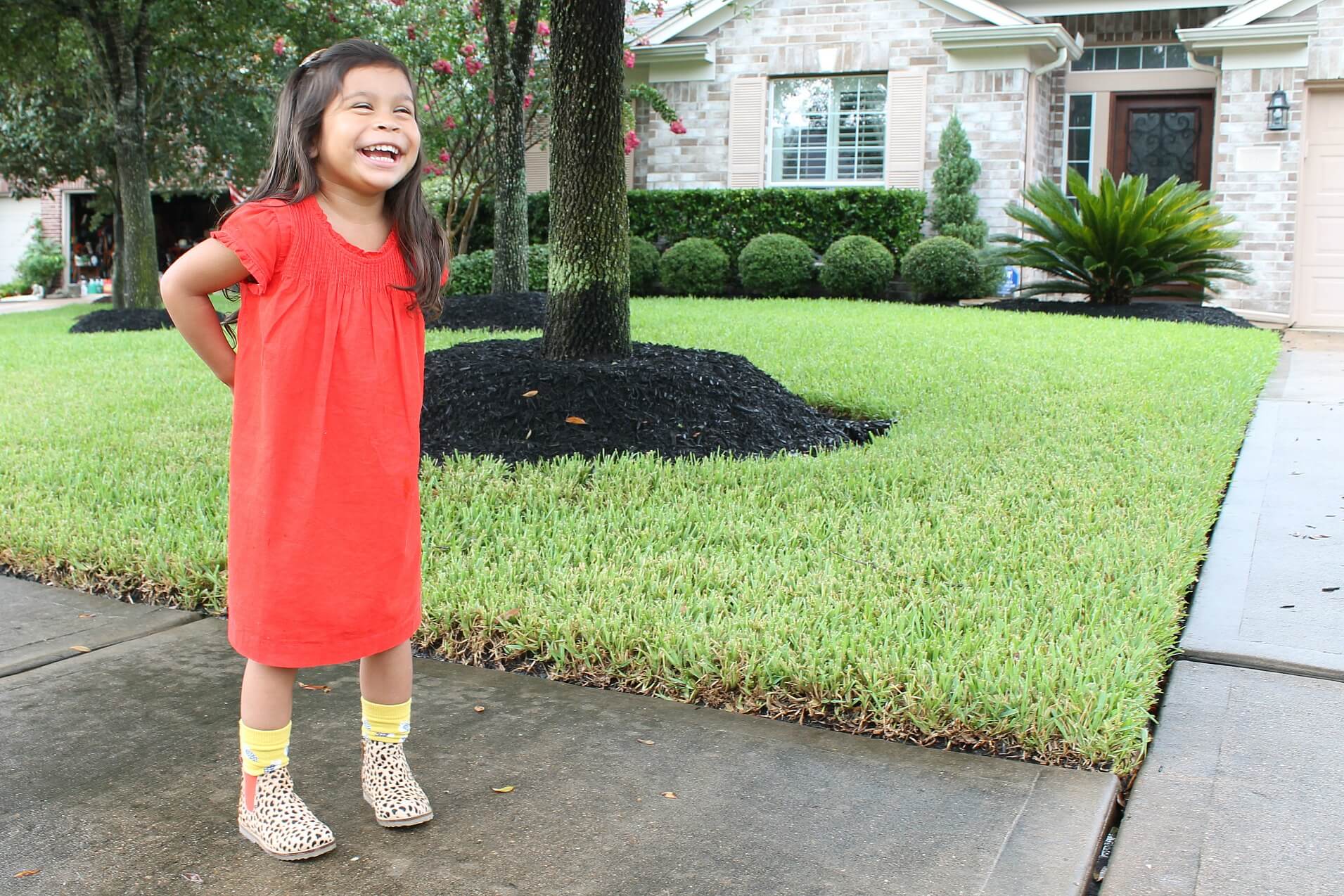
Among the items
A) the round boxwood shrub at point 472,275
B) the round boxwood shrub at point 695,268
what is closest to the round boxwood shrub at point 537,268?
the round boxwood shrub at point 472,275

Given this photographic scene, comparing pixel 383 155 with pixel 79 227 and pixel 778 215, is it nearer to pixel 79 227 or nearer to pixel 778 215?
pixel 778 215

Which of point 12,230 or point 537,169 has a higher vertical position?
point 537,169

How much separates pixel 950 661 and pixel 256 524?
1.74 metres

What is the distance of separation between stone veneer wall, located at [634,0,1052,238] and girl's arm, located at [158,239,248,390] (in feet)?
46.1

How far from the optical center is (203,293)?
2311 mm

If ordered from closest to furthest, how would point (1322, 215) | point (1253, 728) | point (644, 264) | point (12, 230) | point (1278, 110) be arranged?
point (1253, 728) < point (1278, 110) < point (1322, 215) < point (644, 264) < point (12, 230)

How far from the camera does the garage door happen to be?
1419 cm

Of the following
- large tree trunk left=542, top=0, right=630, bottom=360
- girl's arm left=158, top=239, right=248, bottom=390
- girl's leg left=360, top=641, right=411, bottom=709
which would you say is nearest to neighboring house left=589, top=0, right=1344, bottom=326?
large tree trunk left=542, top=0, right=630, bottom=360

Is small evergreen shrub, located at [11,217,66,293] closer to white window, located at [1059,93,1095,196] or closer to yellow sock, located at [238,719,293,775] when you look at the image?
white window, located at [1059,93,1095,196]

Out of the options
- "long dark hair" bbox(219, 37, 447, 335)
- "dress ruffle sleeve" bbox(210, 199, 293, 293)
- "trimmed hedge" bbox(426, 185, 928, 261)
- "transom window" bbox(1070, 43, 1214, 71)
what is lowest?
"dress ruffle sleeve" bbox(210, 199, 293, 293)

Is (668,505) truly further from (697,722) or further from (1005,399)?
(1005,399)

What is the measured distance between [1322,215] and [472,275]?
1024cm

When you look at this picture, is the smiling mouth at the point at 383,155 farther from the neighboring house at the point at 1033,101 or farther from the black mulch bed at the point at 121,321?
the neighboring house at the point at 1033,101

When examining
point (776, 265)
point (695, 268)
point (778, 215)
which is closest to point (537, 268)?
point (695, 268)
